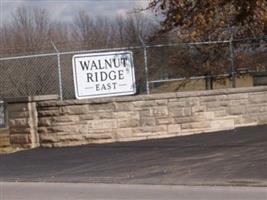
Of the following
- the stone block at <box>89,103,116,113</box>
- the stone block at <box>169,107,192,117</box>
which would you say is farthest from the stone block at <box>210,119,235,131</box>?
the stone block at <box>89,103,116,113</box>

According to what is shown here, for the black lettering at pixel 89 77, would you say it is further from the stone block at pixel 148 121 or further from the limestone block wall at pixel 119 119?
the stone block at pixel 148 121

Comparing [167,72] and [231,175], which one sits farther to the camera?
[167,72]

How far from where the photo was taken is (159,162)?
1369 cm

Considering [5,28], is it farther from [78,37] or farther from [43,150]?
[43,150]

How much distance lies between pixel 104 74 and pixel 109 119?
1648 millimetres

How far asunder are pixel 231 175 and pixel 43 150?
663 cm

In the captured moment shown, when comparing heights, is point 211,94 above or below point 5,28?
below

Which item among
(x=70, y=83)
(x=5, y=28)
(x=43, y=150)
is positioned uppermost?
(x=5, y=28)

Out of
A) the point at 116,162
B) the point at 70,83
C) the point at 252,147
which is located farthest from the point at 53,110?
the point at 252,147

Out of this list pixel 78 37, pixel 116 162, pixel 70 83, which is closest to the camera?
pixel 116 162

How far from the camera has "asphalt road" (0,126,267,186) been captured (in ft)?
39.0

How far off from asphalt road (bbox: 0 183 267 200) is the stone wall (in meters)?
5.28

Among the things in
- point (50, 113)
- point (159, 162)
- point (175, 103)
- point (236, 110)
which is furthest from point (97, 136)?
point (159, 162)

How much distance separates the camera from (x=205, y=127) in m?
17.9
